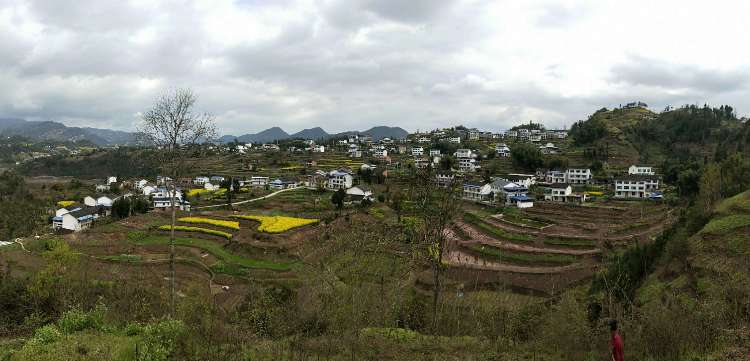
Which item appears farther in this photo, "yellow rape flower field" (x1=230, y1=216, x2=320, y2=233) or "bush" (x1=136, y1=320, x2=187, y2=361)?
"yellow rape flower field" (x1=230, y1=216, x2=320, y2=233)

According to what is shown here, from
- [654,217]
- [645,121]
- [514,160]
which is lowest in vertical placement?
[654,217]

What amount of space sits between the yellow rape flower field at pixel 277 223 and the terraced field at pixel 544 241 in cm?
1400

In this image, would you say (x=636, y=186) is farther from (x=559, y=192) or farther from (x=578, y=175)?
(x=578, y=175)

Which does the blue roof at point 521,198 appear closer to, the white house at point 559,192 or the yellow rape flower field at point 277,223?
the white house at point 559,192

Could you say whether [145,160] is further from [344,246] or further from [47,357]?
[344,246]

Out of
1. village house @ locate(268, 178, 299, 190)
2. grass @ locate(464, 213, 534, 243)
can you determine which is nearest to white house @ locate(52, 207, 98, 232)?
village house @ locate(268, 178, 299, 190)

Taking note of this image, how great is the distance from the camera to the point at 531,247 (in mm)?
32688

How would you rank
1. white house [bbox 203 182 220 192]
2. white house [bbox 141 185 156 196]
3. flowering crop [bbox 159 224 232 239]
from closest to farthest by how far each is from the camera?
flowering crop [bbox 159 224 232 239] → white house [bbox 141 185 156 196] → white house [bbox 203 182 220 192]

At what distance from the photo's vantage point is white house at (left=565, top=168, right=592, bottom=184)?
62.0 meters

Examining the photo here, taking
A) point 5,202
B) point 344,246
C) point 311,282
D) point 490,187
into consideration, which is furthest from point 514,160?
point 5,202

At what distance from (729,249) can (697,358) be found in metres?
15.1

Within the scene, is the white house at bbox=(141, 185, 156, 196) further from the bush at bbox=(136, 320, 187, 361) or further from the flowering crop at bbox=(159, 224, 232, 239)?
the bush at bbox=(136, 320, 187, 361)

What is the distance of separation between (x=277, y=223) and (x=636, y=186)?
43287mm

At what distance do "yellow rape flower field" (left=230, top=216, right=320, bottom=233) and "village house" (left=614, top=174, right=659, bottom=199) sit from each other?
3801 centimetres
